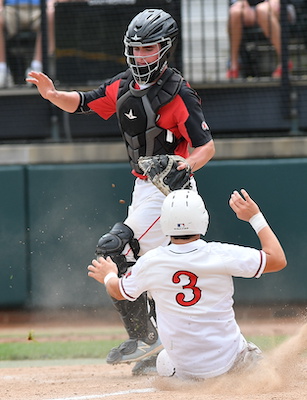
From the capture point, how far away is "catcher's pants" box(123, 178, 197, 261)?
17.9 feet

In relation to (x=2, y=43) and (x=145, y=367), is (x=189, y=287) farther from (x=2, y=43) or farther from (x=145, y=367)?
(x=2, y=43)

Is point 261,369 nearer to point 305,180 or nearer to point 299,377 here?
point 299,377

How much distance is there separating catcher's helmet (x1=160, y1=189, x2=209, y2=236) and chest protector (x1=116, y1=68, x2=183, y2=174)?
1.08 meters

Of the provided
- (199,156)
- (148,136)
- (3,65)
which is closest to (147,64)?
(148,136)

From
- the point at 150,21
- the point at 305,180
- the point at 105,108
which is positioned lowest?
the point at 305,180

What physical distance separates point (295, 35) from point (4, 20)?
3046 mm

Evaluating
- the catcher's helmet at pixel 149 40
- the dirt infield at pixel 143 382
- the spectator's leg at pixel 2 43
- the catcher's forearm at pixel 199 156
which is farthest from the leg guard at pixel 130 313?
the spectator's leg at pixel 2 43

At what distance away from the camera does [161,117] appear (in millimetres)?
5379

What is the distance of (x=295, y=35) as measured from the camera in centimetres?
866

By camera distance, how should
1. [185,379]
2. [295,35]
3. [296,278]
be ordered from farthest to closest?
[295,35]
[296,278]
[185,379]

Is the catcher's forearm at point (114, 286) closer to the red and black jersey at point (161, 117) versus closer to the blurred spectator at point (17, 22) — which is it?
the red and black jersey at point (161, 117)

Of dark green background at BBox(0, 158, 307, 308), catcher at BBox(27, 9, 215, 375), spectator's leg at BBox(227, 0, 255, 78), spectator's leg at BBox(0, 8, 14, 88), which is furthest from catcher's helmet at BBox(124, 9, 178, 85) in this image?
spectator's leg at BBox(0, 8, 14, 88)

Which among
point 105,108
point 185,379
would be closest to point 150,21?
point 105,108

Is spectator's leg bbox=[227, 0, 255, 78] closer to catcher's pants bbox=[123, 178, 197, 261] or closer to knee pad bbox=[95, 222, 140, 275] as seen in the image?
catcher's pants bbox=[123, 178, 197, 261]
